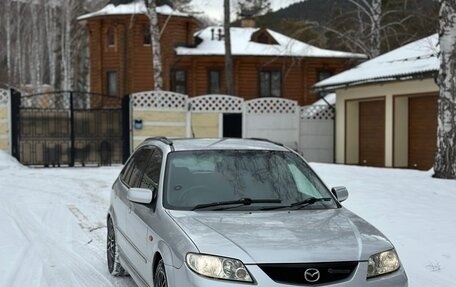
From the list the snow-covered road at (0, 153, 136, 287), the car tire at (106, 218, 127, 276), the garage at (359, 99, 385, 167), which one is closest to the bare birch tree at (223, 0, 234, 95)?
the garage at (359, 99, 385, 167)

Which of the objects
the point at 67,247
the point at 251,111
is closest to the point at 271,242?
the point at 67,247

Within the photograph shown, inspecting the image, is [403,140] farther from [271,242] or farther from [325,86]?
[271,242]

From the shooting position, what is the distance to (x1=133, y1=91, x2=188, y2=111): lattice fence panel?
20.0 metres

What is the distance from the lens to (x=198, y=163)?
17.7 ft

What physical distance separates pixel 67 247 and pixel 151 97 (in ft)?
40.9

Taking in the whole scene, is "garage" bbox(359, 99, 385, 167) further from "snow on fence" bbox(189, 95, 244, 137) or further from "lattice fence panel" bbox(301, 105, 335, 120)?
"snow on fence" bbox(189, 95, 244, 137)

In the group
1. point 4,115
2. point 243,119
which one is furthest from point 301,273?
point 243,119

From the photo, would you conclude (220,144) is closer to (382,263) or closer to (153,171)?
(153,171)

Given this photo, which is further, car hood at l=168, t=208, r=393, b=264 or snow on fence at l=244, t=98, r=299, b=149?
snow on fence at l=244, t=98, r=299, b=149

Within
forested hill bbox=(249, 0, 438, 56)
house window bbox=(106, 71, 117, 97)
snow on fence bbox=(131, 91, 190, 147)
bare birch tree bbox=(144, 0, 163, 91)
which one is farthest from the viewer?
house window bbox=(106, 71, 117, 97)

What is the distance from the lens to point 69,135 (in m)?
19.1

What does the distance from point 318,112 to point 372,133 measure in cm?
222

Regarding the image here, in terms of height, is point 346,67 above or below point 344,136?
above

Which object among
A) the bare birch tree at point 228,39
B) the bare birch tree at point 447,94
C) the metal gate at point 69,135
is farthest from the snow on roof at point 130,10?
the bare birch tree at point 447,94
